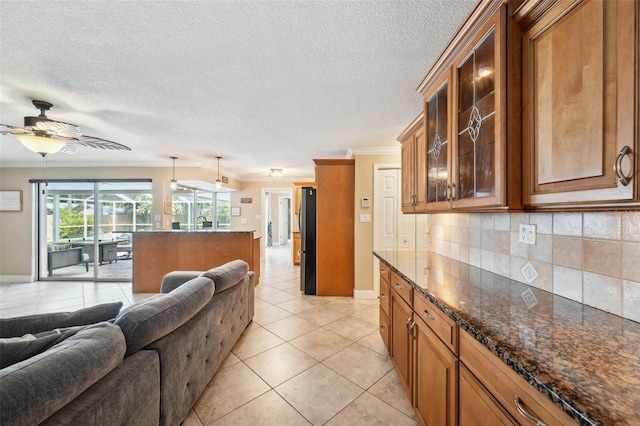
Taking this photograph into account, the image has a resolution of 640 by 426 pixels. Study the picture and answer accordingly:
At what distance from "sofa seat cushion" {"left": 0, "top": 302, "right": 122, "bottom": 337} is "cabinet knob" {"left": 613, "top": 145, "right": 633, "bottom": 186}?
8.28 ft

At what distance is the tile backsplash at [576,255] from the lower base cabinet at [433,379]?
676 millimetres

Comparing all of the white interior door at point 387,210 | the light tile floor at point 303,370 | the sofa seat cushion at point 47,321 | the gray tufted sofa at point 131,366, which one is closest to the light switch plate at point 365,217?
the white interior door at point 387,210

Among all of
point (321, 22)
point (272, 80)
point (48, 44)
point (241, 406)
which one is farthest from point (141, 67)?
point (241, 406)

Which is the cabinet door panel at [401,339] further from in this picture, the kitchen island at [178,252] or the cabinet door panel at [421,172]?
the kitchen island at [178,252]

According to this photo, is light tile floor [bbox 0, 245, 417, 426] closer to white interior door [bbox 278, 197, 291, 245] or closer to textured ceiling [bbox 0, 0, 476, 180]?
textured ceiling [bbox 0, 0, 476, 180]

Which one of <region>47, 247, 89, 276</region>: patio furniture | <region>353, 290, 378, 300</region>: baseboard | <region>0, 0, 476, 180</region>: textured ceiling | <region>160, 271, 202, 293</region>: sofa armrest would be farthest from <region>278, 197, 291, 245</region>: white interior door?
<region>160, 271, 202, 293</region>: sofa armrest

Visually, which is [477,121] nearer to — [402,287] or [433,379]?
[402,287]

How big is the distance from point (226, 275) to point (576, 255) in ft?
7.94

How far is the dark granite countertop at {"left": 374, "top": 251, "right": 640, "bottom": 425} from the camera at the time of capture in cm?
59

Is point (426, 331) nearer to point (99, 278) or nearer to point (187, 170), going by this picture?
point (187, 170)

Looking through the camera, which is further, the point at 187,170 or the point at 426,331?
the point at 187,170

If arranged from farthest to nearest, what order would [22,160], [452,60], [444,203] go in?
1. [22,160]
2. [444,203]
3. [452,60]

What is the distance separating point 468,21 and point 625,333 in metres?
1.54

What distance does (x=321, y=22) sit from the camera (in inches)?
57.1
